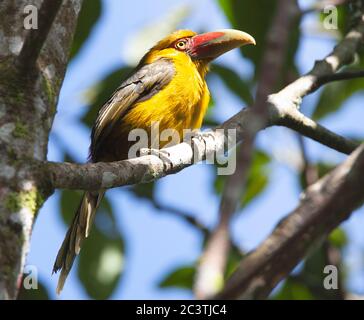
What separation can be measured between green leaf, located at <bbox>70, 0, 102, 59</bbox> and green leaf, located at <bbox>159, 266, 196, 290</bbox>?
1.65 meters

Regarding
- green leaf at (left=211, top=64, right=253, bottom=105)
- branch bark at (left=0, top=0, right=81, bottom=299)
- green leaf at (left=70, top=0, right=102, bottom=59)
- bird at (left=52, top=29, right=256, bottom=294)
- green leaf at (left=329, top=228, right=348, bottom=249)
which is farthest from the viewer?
green leaf at (left=329, top=228, right=348, bottom=249)

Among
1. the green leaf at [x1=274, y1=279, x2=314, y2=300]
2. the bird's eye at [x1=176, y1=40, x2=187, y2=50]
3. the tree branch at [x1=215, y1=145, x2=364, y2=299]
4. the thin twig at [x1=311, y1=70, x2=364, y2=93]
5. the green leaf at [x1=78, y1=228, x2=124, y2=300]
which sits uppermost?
the bird's eye at [x1=176, y1=40, x2=187, y2=50]

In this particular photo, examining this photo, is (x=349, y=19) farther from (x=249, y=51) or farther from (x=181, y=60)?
(x=181, y=60)

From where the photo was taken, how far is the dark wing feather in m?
4.79

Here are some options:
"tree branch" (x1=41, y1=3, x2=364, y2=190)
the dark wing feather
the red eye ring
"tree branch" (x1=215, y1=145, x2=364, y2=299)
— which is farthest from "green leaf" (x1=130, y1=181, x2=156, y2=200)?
"tree branch" (x1=215, y1=145, x2=364, y2=299)

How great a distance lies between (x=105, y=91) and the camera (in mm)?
4715

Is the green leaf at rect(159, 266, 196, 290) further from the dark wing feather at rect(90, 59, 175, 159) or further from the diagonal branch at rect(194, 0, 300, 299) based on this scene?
the diagonal branch at rect(194, 0, 300, 299)

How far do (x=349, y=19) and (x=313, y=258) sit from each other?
5.24 feet

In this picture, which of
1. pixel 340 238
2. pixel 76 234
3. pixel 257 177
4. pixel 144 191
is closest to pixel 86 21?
pixel 144 191

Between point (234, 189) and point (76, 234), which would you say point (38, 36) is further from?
point (76, 234)

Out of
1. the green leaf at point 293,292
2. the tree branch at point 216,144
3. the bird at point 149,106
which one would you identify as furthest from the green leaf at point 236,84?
the green leaf at point 293,292

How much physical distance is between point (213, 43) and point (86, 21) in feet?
5.03

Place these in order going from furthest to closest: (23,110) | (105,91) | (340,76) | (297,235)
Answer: (105,91) < (340,76) < (23,110) < (297,235)
